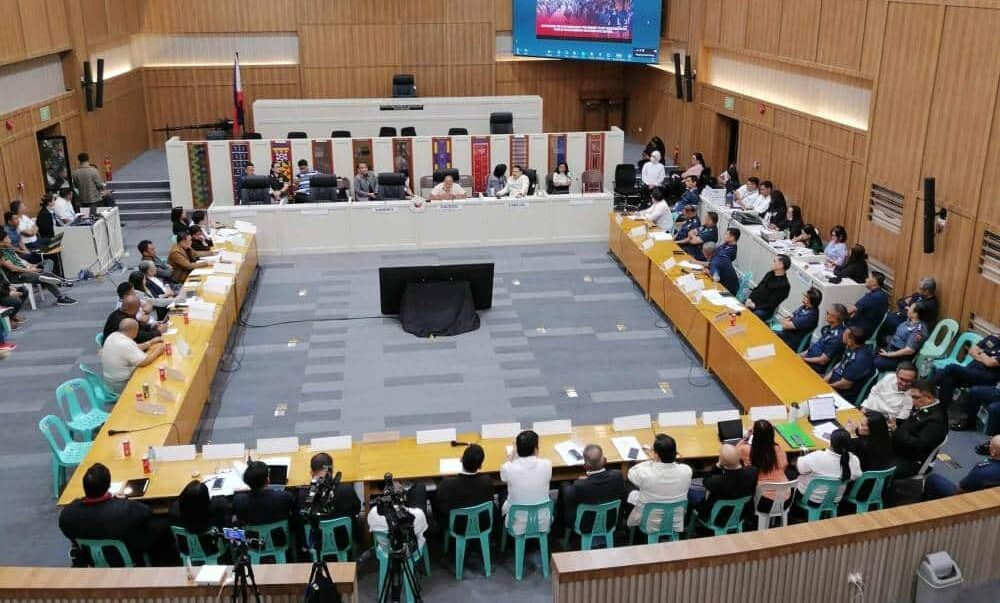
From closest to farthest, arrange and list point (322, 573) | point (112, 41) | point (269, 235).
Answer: point (322, 573), point (269, 235), point (112, 41)

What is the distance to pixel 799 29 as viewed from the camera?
48.8 feet

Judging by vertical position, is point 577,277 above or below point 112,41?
below

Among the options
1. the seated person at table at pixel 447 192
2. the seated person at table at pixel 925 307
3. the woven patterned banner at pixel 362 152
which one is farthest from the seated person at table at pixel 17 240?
the seated person at table at pixel 925 307

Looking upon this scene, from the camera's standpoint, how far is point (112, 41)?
1956 centimetres

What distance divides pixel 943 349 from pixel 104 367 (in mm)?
8916

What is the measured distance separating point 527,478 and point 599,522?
0.68 meters

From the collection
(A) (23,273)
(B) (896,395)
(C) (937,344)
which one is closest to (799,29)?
(C) (937,344)

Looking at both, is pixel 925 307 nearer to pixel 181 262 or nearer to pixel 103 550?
pixel 103 550

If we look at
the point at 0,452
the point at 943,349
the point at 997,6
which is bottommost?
the point at 0,452

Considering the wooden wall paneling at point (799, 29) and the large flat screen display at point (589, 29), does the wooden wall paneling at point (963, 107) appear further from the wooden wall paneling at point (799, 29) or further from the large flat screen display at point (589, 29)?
the large flat screen display at point (589, 29)

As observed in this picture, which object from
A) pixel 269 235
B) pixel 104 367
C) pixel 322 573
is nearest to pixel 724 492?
pixel 322 573

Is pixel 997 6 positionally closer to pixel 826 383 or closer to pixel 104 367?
pixel 826 383

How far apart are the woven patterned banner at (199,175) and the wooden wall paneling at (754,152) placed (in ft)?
33.9

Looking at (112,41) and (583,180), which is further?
(112,41)
